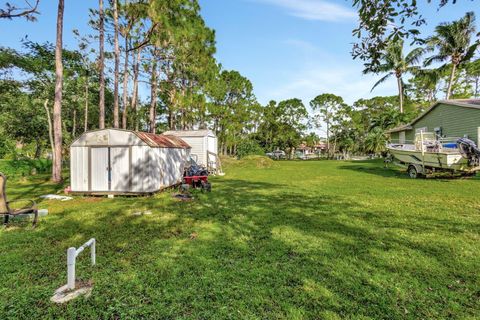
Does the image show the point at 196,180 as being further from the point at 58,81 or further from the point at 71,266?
the point at 71,266

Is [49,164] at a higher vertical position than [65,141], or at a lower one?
lower

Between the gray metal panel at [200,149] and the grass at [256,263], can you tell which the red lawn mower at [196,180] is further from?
the gray metal panel at [200,149]

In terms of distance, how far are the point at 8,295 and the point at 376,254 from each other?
520 centimetres

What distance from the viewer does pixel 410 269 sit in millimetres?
3672

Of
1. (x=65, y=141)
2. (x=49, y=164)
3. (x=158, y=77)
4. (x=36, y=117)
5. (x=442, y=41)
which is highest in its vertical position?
(x=442, y=41)

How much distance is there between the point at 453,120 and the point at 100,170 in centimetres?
2125

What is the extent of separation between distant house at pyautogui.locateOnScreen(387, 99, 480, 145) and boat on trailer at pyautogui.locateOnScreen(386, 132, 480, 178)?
3.32 meters

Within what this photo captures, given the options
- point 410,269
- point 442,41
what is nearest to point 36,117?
point 410,269

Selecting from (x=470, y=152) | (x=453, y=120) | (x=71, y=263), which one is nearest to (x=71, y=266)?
(x=71, y=263)

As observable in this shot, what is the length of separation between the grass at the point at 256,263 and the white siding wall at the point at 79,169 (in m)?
2.86

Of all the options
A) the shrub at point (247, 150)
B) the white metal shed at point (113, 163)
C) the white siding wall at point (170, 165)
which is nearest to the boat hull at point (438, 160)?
the white siding wall at point (170, 165)

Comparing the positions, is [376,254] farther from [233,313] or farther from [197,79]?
[197,79]

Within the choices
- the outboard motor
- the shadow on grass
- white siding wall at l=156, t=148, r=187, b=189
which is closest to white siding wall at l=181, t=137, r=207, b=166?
white siding wall at l=156, t=148, r=187, b=189

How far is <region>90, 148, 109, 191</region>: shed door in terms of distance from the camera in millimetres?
9773
